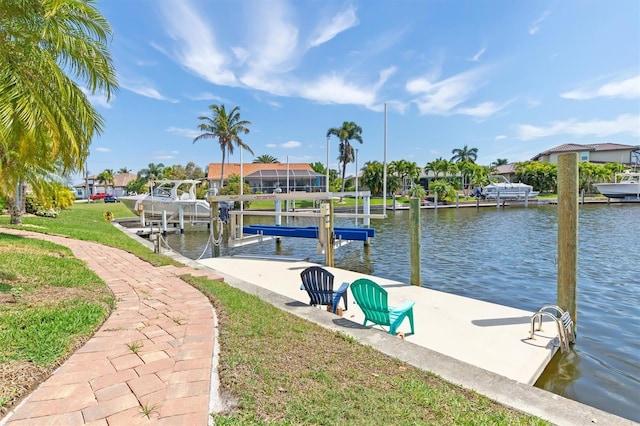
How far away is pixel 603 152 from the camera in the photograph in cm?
7262

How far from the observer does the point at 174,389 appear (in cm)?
304

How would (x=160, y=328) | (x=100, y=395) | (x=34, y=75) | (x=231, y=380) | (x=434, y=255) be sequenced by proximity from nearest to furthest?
1. (x=100, y=395)
2. (x=231, y=380)
3. (x=160, y=328)
4. (x=34, y=75)
5. (x=434, y=255)

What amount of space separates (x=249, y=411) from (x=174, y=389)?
0.74 m

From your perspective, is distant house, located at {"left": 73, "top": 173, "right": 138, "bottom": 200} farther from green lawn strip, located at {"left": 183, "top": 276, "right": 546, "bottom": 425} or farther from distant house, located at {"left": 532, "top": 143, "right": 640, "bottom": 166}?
distant house, located at {"left": 532, "top": 143, "right": 640, "bottom": 166}

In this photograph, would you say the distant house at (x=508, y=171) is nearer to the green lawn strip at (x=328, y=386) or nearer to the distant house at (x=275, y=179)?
the distant house at (x=275, y=179)

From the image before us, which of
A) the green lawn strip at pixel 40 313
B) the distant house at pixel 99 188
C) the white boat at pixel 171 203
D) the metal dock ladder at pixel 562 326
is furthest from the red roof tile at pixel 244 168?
the metal dock ladder at pixel 562 326

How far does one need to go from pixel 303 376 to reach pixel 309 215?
8.99 metres

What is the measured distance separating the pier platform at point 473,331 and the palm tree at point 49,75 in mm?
4380

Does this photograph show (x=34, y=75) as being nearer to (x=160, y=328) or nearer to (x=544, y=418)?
(x=160, y=328)

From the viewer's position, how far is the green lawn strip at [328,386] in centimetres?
272

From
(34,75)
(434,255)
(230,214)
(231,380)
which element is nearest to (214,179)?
(230,214)

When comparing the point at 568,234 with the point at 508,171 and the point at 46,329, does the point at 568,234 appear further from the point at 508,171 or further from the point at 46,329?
the point at 508,171

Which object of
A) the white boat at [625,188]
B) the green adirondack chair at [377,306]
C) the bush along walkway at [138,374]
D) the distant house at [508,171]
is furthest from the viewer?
the distant house at [508,171]

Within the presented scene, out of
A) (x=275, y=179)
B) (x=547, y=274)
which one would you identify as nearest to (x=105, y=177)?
(x=275, y=179)
